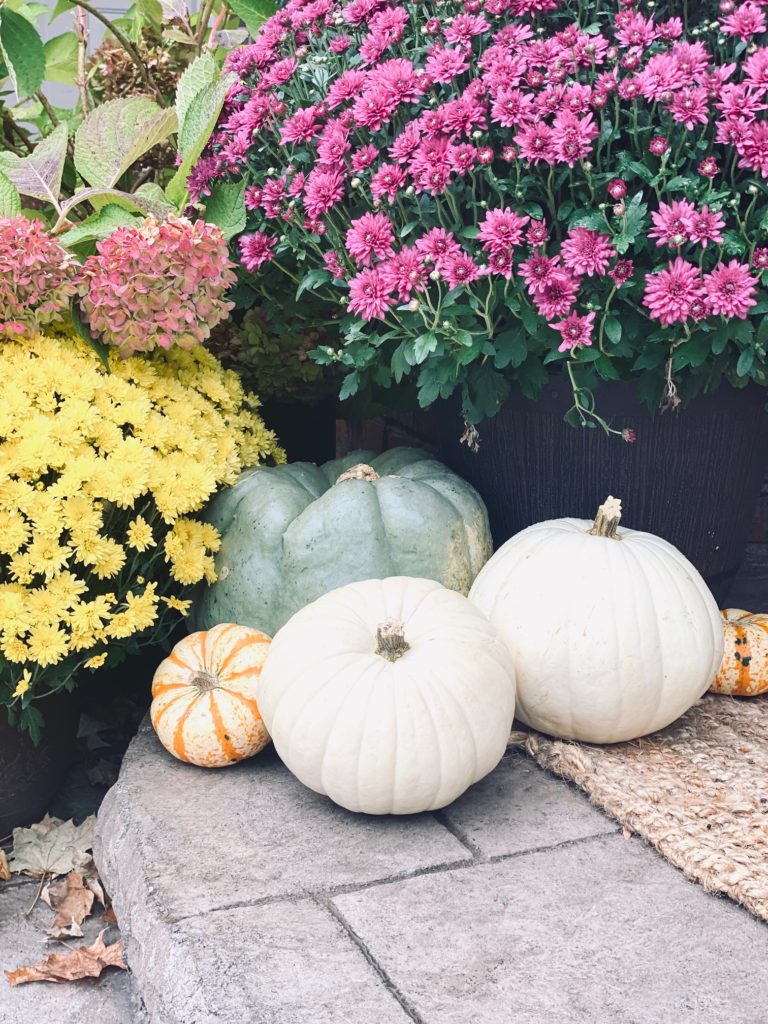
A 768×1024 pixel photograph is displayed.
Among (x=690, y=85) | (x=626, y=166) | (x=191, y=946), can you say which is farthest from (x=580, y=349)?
(x=191, y=946)

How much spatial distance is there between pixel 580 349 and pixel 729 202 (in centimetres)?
37

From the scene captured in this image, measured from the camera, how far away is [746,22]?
1.77m

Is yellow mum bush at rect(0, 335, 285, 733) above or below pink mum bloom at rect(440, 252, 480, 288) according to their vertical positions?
below

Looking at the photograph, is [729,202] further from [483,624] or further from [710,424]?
[483,624]

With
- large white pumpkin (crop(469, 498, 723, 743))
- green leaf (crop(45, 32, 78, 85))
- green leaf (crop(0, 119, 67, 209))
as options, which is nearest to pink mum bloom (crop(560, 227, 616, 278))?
large white pumpkin (crop(469, 498, 723, 743))

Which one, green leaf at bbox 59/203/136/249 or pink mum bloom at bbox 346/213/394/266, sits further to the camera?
green leaf at bbox 59/203/136/249

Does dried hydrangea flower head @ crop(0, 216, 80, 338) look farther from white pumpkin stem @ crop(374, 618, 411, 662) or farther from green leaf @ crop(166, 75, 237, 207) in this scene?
white pumpkin stem @ crop(374, 618, 411, 662)

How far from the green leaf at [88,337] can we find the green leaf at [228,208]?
35 cm

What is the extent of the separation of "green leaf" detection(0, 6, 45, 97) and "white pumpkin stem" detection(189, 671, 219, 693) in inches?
53.7

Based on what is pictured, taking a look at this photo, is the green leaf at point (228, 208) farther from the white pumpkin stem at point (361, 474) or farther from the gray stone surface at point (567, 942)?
the gray stone surface at point (567, 942)

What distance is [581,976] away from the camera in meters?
1.38

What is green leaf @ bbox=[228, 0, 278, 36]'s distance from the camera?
257 cm

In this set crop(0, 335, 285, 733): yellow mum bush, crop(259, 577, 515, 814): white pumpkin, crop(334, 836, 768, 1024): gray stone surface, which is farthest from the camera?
crop(0, 335, 285, 733): yellow mum bush

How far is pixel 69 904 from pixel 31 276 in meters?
1.20
